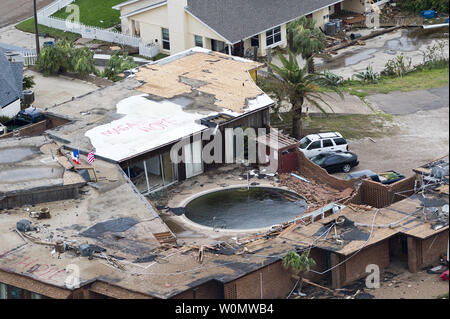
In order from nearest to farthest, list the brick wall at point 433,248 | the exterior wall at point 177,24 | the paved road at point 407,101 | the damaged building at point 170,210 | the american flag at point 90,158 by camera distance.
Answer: the damaged building at point 170,210, the brick wall at point 433,248, the american flag at point 90,158, the paved road at point 407,101, the exterior wall at point 177,24

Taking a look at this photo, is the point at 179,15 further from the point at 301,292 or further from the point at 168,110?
the point at 301,292

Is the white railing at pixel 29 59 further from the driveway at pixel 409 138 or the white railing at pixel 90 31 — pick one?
the driveway at pixel 409 138

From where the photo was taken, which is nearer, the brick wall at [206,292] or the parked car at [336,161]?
the brick wall at [206,292]

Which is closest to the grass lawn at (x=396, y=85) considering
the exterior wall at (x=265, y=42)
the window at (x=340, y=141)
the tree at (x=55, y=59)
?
the exterior wall at (x=265, y=42)

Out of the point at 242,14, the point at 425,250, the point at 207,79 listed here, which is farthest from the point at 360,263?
the point at 242,14

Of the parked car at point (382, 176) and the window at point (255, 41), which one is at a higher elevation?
the window at point (255, 41)

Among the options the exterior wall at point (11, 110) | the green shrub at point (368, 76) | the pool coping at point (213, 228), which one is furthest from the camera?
the green shrub at point (368, 76)

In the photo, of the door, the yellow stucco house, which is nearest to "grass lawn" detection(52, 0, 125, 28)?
the yellow stucco house
